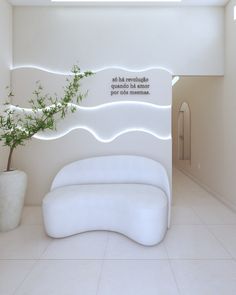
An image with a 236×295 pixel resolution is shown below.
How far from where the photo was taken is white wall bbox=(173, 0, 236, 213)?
4145 millimetres

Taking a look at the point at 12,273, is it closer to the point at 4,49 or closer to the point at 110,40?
the point at 4,49

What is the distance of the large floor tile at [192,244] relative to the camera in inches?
108

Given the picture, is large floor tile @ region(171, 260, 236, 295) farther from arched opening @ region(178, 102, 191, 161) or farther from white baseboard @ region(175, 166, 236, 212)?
arched opening @ region(178, 102, 191, 161)

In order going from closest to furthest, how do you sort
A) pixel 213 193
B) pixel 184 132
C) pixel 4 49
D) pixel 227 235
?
pixel 227 235, pixel 4 49, pixel 213 193, pixel 184 132

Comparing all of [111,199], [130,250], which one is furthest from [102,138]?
[130,250]

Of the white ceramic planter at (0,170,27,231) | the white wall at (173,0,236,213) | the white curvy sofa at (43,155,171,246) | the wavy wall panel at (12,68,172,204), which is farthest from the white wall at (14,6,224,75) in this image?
the white ceramic planter at (0,170,27,231)

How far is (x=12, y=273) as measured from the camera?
2424 mm

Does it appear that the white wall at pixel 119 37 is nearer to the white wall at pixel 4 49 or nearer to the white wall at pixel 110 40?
the white wall at pixel 110 40

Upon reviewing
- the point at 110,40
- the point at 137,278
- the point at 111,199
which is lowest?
the point at 137,278

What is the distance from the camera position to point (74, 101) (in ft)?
14.1

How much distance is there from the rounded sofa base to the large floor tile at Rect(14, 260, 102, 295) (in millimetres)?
612

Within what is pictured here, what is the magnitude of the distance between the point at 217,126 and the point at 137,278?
3.60 m

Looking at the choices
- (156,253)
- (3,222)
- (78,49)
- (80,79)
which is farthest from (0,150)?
(156,253)

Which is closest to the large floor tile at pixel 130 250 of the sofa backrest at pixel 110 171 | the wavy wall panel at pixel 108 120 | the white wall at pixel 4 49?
the sofa backrest at pixel 110 171
